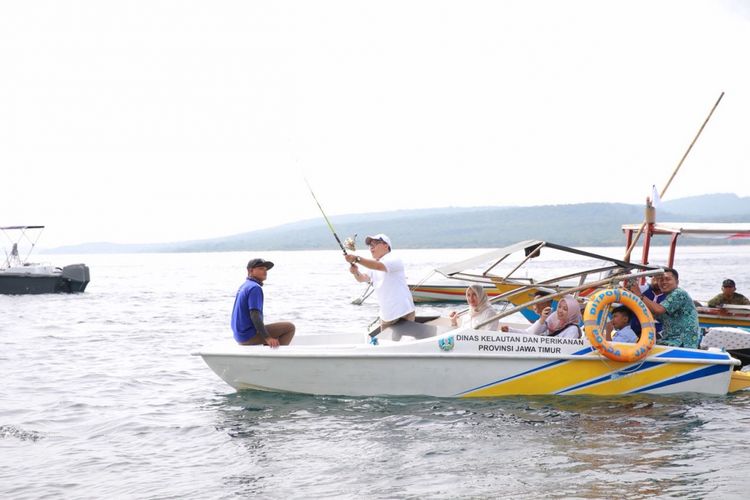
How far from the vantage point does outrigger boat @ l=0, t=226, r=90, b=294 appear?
38.2 meters

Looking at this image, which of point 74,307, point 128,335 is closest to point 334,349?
point 128,335

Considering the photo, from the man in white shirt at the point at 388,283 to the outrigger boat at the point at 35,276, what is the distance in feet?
104

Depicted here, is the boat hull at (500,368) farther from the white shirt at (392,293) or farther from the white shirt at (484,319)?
the white shirt at (392,293)

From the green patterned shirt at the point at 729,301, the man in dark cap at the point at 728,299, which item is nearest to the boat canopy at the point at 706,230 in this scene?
the man in dark cap at the point at 728,299

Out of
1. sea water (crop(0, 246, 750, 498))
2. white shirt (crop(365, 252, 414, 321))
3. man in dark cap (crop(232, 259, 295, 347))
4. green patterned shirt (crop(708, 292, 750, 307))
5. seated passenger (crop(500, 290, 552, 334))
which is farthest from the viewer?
green patterned shirt (crop(708, 292, 750, 307))

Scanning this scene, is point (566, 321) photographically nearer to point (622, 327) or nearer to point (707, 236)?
point (622, 327)

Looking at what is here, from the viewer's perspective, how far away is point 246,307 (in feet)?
35.7

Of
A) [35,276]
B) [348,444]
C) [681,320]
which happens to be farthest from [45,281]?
[681,320]

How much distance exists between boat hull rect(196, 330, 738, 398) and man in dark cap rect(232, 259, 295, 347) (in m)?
0.36

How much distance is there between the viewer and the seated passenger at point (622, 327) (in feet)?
34.2

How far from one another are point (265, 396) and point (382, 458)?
2928 mm

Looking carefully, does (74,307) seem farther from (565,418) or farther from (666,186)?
(565,418)

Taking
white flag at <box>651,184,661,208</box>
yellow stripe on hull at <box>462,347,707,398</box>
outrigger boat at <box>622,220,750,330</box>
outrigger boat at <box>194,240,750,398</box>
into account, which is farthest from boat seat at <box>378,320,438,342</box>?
white flag at <box>651,184,661,208</box>

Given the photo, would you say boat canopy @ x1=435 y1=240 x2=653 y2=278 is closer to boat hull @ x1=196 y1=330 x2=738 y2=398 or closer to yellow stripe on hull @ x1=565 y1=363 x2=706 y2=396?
boat hull @ x1=196 y1=330 x2=738 y2=398
